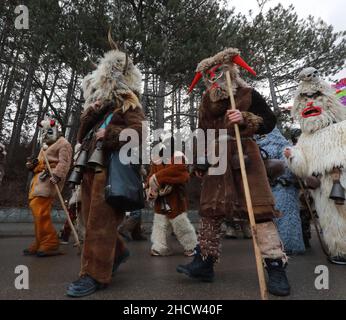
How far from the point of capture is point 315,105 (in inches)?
167

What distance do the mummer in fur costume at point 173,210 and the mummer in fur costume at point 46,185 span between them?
4.17 ft

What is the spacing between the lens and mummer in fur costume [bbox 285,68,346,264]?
3879mm

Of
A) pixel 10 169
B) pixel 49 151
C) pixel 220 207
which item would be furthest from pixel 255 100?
pixel 10 169

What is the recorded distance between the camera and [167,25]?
9.02 metres

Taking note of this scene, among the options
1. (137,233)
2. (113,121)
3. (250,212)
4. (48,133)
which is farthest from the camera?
(137,233)

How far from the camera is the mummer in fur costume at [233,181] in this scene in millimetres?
2900

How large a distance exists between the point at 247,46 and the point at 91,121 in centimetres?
703

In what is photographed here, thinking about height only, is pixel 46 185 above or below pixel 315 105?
below

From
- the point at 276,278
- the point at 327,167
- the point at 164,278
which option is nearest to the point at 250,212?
the point at 276,278

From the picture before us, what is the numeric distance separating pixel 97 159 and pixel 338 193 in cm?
251

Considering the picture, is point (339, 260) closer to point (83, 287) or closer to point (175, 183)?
point (175, 183)

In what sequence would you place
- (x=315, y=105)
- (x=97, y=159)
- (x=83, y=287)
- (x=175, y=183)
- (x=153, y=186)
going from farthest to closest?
(x=175, y=183), (x=153, y=186), (x=315, y=105), (x=97, y=159), (x=83, y=287)

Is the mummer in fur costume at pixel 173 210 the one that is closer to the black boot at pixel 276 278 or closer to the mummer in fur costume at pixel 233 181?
the mummer in fur costume at pixel 233 181
